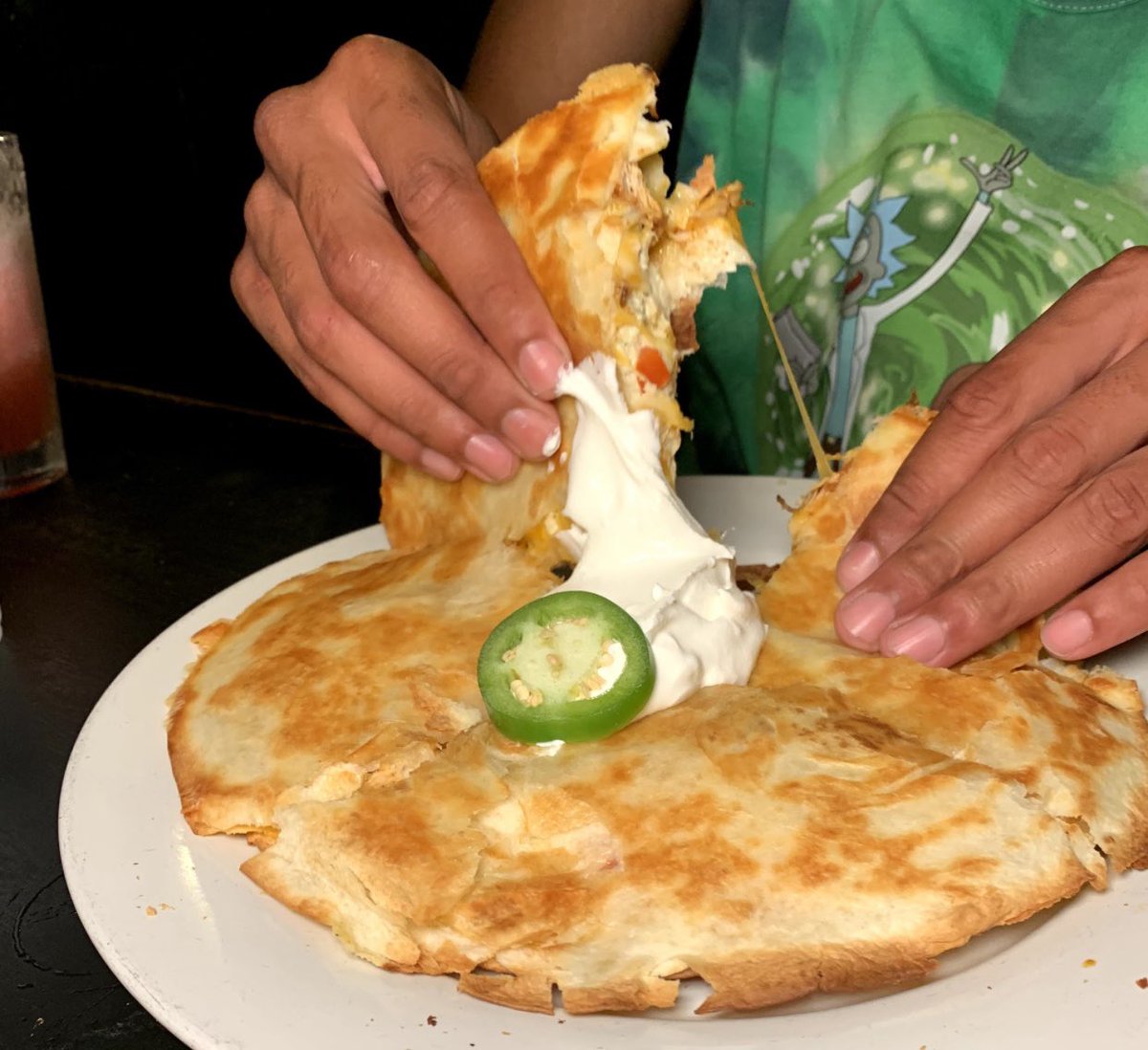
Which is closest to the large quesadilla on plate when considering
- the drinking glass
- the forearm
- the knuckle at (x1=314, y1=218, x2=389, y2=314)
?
the knuckle at (x1=314, y1=218, x2=389, y2=314)

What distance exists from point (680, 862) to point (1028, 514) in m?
0.80

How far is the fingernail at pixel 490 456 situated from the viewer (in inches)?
80.9

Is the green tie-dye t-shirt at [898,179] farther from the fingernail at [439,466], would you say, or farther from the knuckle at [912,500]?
the fingernail at [439,466]

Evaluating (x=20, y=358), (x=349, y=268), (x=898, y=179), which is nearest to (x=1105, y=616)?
(x=349, y=268)

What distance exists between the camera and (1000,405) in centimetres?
198

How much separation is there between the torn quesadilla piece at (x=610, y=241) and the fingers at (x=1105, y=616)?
2.04ft

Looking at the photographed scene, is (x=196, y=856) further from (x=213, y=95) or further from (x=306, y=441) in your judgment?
(x=213, y=95)

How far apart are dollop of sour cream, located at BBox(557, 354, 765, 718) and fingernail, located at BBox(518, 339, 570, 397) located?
0.02 metres

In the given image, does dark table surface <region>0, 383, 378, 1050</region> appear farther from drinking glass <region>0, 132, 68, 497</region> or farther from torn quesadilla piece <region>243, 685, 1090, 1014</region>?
torn quesadilla piece <region>243, 685, 1090, 1014</region>

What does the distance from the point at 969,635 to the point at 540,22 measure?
2186 mm

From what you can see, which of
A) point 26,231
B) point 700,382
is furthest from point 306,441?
point 700,382

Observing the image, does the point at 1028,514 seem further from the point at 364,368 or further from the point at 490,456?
the point at 364,368

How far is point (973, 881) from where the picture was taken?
4.65ft

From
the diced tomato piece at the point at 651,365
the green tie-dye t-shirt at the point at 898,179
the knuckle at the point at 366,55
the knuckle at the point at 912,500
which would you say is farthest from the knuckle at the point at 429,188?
the green tie-dye t-shirt at the point at 898,179
